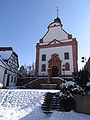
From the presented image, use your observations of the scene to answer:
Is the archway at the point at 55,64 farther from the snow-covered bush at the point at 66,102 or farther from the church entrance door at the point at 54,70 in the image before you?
the snow-covered bush at the point at 66,102

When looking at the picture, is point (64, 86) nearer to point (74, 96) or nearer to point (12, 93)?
point (74, 96)

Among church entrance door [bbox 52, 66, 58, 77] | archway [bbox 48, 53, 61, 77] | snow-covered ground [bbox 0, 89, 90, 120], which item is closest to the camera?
snow-covered ground [bbox 0, 89, 90, 120]

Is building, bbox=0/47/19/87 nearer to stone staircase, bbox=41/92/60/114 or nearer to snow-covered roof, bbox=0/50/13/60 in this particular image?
snow-covered roof, bbox=0/50/13/60

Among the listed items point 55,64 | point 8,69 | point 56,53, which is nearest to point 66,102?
point 8,69

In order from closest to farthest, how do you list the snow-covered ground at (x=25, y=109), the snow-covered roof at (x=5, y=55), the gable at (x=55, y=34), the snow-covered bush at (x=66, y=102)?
1. the snow-covered ground at (x=25, y=109)
2. the snow-covered bush at (x=66, y=102)
3. the snow-covered roof at (x=5, y=55)
4. the gable at (x=55, y=34)

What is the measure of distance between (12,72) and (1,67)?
504 cm

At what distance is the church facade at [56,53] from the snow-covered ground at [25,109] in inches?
605

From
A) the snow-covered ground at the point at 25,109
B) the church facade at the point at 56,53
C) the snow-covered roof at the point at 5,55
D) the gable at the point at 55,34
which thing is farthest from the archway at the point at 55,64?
the snow-covered ground at the point at 25,109

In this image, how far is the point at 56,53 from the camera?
3162cm

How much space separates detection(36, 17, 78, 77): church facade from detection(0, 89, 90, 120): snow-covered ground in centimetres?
1536

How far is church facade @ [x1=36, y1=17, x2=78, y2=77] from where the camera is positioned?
1177 inches

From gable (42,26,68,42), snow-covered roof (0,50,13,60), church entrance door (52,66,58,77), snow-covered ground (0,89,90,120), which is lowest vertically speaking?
snow-covered ground (0,89,90,120)

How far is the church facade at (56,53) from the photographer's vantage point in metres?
29.9

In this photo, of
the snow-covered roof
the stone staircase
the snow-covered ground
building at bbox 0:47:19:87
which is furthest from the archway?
the stone staircase
